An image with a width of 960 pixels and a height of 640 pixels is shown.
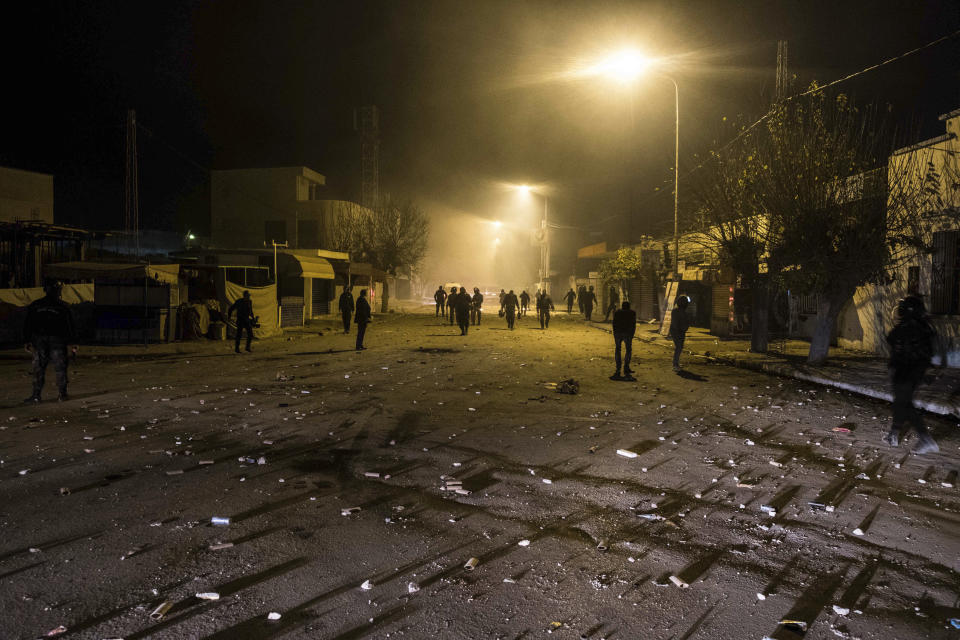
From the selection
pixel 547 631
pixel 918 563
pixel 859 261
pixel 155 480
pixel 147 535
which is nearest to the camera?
pixel 547 631

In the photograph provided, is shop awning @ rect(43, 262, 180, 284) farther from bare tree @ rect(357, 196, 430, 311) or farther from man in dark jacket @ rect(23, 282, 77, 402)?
bare tree @ rect(357, 196, 430, 311)

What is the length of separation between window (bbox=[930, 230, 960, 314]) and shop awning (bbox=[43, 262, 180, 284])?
69.7ft

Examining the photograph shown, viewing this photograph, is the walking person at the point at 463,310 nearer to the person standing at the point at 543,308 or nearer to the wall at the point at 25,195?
the person standing at the point at 543,308

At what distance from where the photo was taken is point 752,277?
16531mm

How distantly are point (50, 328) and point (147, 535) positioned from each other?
→ 6689 mm

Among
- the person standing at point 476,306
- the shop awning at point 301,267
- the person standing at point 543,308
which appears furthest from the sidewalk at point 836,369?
the shop awning at point 301,267

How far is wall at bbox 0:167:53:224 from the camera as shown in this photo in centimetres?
3759

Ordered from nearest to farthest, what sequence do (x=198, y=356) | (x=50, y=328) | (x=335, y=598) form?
(x=335, y=598) → (x=50, y=328) → (x=198, y=356)

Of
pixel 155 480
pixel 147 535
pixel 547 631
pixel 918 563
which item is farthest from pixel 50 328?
pixel 918 563

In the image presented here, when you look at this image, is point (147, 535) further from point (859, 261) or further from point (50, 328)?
point (859, 261)

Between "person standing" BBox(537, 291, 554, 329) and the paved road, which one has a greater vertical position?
"person standing" BBox(537, 291, 554, 329)

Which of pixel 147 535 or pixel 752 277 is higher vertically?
pixel 752 277

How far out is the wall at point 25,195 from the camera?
37.6m

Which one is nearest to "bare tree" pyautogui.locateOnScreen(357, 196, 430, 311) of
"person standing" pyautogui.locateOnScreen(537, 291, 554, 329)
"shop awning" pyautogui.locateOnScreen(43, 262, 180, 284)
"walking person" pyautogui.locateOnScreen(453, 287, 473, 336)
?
"person standing" pyautogui.locateOnScreen(537, 291, 554, 329)
